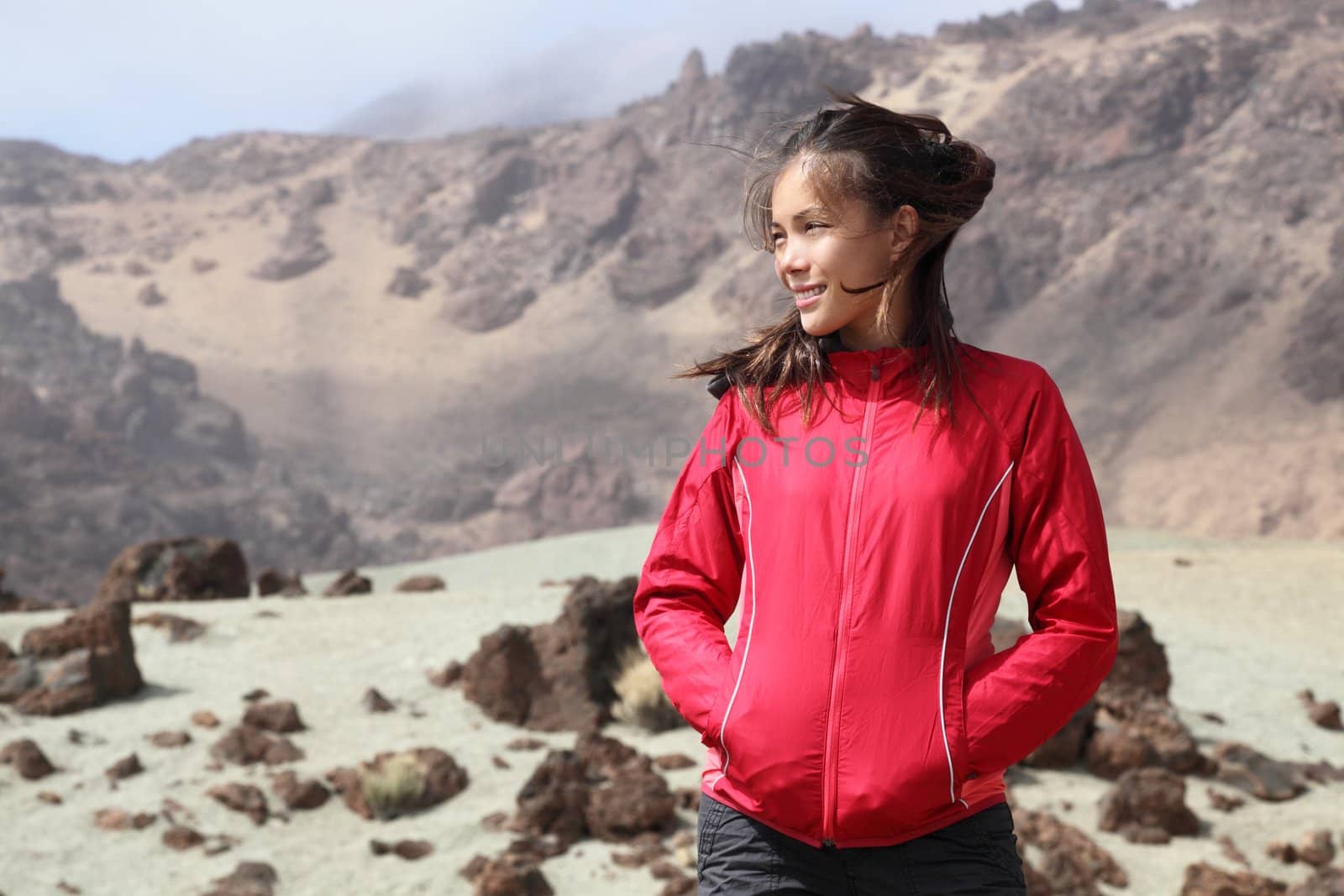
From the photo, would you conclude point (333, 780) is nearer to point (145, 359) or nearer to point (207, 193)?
point (145, 359)

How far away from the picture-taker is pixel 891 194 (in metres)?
1.67

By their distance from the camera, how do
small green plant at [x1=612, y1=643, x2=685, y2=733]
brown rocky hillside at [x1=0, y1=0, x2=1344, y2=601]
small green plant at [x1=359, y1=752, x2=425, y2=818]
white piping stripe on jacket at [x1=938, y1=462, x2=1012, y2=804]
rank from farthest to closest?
brown rocky hillside at [x1=0, y1=0, x2=1344, y2=601] < small green plant at [x1=612, y1=643, x2=685, y2=733] < small green plant at [x1=359, y1=752, x2=425, y2=818] < white piping stripe on jacket at [x1=938, y1=462, x2=1012, y2=804]

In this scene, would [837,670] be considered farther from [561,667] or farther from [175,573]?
[175,573]

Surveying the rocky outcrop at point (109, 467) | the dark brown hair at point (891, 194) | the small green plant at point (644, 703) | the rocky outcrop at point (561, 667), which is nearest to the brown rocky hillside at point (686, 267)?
the rocky outcrop at point (109, 467)

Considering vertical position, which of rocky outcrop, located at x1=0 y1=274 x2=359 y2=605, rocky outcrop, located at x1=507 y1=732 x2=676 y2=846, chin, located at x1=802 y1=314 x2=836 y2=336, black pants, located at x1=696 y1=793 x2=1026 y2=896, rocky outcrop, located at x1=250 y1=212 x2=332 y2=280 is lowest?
rocky outcrop, located at x1=0 y1=274 x2=359 y2=605

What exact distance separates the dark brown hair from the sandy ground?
4128 millimetres

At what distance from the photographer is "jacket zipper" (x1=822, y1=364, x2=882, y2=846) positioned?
1.52 m

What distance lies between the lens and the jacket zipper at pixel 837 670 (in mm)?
1518

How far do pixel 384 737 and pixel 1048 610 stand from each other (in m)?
6.60

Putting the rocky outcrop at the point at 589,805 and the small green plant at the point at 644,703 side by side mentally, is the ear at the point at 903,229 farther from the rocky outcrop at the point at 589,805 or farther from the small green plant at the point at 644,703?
the small green plant at the point at 644,703

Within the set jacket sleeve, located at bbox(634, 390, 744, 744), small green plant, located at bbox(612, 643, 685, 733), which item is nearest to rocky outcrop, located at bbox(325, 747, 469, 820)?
small green plant, located at bbox(612, 643, 685, 733)

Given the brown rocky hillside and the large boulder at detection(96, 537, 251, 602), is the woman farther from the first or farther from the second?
the brown rocky hillside

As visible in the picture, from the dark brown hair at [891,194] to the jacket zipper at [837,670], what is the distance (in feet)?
0.38

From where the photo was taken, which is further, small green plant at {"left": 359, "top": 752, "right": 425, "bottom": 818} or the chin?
small green plant at {"left": 359, "top": 752, "right": 425, "bottom": 818}
